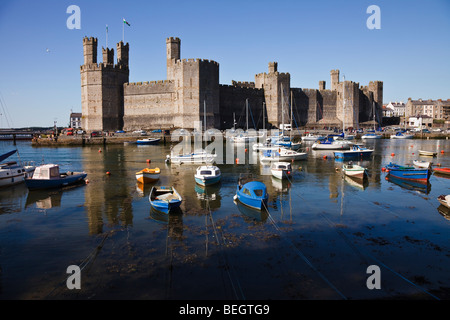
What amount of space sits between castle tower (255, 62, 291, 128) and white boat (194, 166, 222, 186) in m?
44.5

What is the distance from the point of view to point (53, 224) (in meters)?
14.4

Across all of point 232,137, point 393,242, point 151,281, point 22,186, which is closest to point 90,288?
point 151,281

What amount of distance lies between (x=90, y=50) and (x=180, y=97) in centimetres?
1681

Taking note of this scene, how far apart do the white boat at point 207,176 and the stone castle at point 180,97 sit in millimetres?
33224

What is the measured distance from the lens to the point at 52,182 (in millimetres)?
→ 21609

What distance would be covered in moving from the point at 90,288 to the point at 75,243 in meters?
3.53

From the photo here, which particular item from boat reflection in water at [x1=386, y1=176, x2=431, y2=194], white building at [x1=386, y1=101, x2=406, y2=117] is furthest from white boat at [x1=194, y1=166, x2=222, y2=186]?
white building at [x1=386, y1=101, x2=406, y2=117]

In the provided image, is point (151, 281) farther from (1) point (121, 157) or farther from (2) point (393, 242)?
(1) point (121, 157)

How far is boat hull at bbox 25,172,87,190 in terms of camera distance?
69.4ft

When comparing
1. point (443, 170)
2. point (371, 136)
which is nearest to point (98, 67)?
point (371, 136)

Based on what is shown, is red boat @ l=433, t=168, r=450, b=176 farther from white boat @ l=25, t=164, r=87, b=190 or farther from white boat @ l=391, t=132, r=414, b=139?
white boat @ l=391, t=132, r=414, b=139

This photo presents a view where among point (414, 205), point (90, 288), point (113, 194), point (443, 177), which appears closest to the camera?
point (90, 288)

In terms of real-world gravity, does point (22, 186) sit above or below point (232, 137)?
below

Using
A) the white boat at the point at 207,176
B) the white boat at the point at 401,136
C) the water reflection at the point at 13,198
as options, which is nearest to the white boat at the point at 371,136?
the white boat at the point at 401,136
